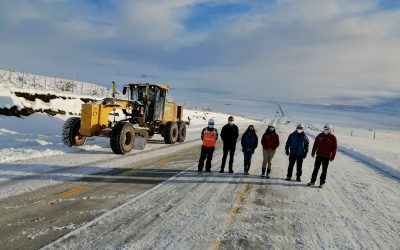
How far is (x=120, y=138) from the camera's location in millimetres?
13992

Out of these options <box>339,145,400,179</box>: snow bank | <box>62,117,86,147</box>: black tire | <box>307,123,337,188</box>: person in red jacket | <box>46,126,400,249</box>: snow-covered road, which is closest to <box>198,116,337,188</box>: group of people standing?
<box>307,123,337,188</box>: person in red jacket

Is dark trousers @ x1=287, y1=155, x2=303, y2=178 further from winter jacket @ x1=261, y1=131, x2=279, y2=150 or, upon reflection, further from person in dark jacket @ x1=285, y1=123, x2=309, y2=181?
winter jacket @ x1=261, y1=131, x2=279, y2=150

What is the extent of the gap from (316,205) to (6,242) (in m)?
6.32

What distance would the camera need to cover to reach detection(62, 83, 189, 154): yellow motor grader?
47.3 feet

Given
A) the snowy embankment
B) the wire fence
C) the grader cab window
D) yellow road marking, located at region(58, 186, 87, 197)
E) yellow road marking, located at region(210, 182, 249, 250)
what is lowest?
yellow road marking, located at region(58, 186, 87, 197)

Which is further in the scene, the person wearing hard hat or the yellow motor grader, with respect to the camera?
the yellow motor grader

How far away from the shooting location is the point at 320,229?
6.86 meters

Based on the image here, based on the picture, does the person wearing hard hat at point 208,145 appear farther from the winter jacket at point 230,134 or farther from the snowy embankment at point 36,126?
the snowy embankment at point 36,126

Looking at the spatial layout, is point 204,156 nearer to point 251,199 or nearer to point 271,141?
point 271,141

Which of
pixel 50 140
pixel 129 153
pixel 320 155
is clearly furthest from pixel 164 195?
pixel 50 140

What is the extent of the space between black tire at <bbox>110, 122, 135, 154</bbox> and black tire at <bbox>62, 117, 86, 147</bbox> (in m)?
1.95

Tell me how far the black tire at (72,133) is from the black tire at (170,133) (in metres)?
4.78

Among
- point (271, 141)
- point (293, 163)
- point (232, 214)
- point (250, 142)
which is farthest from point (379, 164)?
point (232, 214)

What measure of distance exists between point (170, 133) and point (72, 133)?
216 inches
